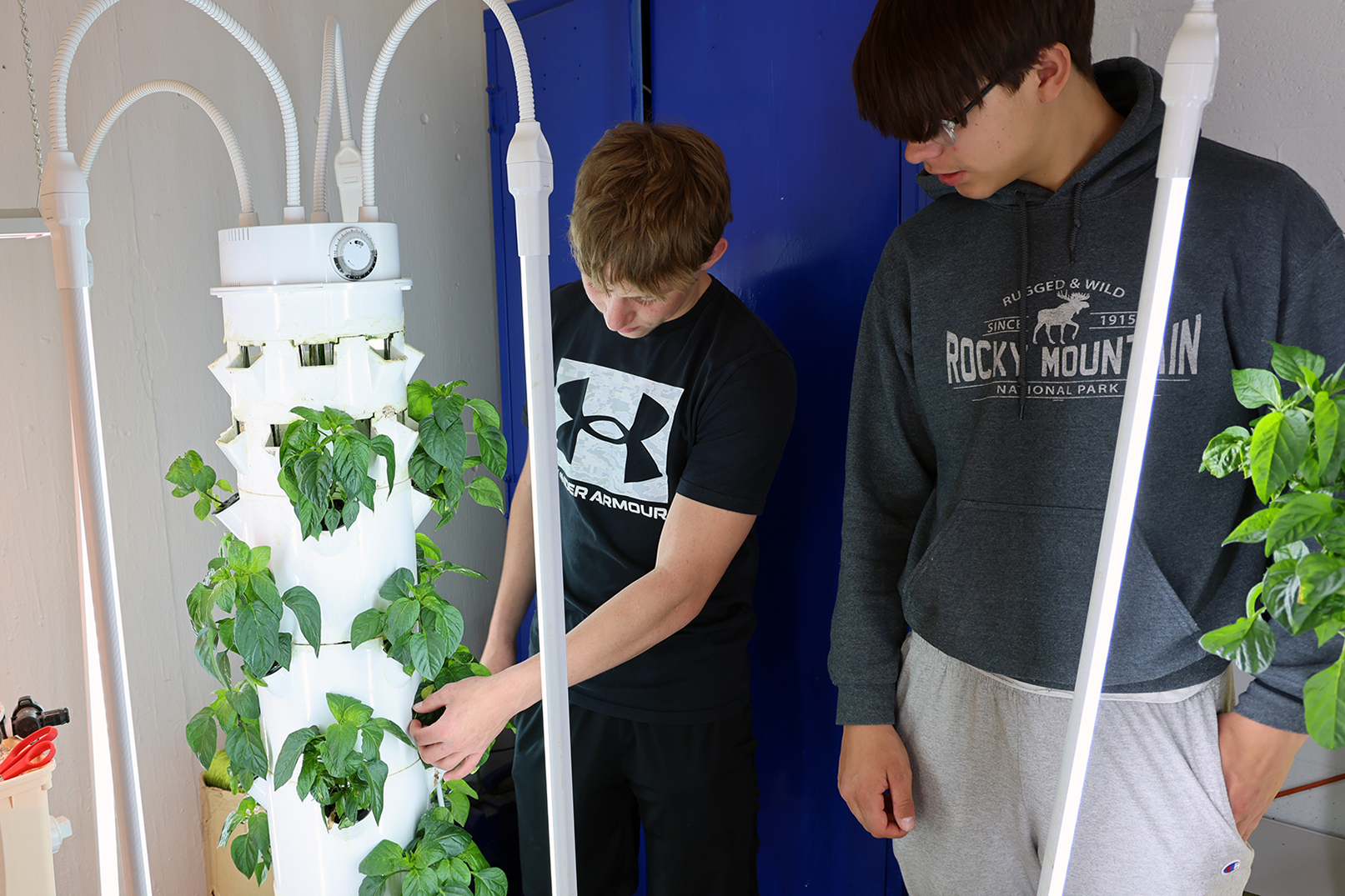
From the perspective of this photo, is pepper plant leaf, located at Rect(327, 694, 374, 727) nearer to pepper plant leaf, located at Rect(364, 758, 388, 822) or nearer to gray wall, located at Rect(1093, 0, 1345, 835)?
pepper plant leaf, located at Rect(364, 758, 388, 822)

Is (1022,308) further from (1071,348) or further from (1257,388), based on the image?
(1257,388)

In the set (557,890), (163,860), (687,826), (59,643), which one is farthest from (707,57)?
(163,860)

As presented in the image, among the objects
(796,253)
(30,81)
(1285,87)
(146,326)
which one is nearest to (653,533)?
(796,253)

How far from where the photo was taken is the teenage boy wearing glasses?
0.96m

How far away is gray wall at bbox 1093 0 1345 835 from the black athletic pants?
80cm

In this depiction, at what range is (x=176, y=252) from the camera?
1917 mm

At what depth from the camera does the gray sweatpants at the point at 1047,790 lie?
3.26 feet

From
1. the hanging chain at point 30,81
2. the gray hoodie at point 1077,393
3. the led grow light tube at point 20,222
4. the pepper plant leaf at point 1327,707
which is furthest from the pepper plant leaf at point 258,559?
the hanging chain at point 30,81

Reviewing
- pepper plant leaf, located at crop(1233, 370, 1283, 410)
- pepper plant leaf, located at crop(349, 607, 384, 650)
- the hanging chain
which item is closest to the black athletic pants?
pepper plant leaf, located at crop(349, 607, 384, 650)

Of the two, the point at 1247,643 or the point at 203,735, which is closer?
the point at 1247,643

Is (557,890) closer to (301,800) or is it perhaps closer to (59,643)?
(301,800)

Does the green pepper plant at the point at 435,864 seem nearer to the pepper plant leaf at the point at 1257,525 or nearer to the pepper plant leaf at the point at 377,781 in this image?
the pepper plant leaf at the point at 377,781

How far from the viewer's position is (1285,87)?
1248mm

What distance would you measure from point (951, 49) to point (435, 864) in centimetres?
110
